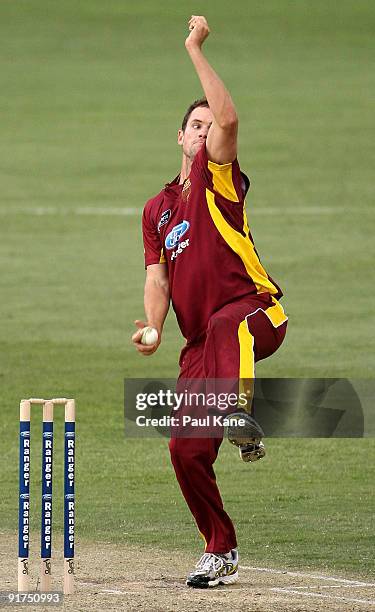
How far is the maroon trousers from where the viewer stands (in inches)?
311

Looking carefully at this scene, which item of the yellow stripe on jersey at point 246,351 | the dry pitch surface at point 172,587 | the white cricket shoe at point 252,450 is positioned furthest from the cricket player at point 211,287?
the white cricket shoe at point 252,450

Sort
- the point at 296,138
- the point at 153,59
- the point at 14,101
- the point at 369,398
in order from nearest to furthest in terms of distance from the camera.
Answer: the point at 369,398, the point at 296,138, the point at 14,101, the point at 153,59

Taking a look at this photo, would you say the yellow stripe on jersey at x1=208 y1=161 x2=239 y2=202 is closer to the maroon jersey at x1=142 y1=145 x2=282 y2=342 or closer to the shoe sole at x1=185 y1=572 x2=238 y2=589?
the maroon jersey at x1=142 y1=145 x2=282 y2=342

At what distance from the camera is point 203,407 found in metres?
8.04

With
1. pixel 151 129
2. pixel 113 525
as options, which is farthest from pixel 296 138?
pixel 113 525

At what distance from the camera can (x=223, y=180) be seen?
8070mm

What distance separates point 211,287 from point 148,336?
40 centimetres

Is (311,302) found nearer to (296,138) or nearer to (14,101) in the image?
(296,138)

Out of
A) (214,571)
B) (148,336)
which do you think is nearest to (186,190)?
(148,336)

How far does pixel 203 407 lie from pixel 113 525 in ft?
8.59

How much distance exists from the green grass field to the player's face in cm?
248

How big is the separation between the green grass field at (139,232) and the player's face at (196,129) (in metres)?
2.48

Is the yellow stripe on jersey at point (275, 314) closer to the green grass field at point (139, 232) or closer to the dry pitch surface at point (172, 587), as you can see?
the dry pitch surface at point (172, 587)

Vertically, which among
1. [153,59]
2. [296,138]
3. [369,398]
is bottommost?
[369,398]
